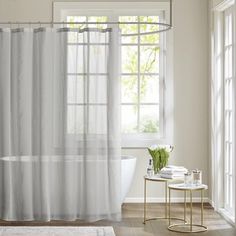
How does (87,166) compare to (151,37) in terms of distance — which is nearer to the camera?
(87,166)

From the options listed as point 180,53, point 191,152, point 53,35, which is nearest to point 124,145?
point 191,152

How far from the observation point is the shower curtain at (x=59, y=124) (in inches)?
257

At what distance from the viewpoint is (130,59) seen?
812cm

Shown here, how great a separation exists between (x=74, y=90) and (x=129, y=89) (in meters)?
1.67

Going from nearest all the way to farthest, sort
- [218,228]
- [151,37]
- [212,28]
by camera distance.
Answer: [218,228]
[212,28]
[151,37]

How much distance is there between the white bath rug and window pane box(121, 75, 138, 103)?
2331 mm

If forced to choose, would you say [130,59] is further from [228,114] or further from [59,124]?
[59,124]

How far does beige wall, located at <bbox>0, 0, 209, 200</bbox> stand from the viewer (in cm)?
802

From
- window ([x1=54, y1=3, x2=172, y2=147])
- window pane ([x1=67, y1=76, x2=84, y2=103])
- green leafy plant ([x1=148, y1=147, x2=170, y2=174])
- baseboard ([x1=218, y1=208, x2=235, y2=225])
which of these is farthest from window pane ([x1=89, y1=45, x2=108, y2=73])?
baseboard ([x1=218, y1=208, x2=235, y2=225])

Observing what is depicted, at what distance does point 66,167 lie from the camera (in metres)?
6.53

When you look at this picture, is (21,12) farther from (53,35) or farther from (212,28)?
(212,28)

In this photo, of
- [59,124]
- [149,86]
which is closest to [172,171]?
[59,124]

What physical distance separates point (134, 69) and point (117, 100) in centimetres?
163

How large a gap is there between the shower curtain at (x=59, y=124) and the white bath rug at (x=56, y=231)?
1.16 feet
